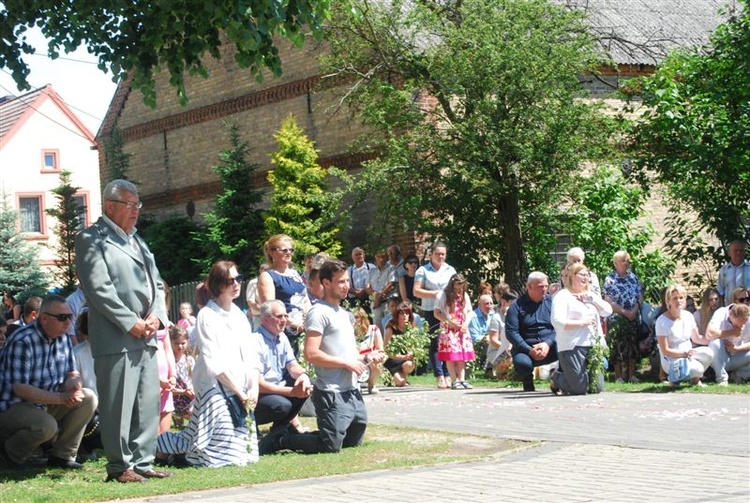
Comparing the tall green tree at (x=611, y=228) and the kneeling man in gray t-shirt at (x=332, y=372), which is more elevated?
the tall green tree at (x=611, y=228)

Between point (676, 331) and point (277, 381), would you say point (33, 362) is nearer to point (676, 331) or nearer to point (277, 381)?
point (277, 381)

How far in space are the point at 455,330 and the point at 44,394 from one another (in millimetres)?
8861

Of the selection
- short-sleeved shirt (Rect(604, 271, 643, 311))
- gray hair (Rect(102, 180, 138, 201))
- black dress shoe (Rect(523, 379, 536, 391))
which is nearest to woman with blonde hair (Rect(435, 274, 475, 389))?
black dress shoe (Rect(523, 379, 536, 391))

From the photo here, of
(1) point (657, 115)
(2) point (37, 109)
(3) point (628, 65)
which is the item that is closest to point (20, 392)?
(1) point (657, 115)

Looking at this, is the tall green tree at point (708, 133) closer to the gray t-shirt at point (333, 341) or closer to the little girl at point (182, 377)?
the little girl at point (182, 377)

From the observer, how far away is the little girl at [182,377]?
13039 mm

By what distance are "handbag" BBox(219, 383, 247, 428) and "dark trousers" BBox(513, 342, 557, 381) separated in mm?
6656

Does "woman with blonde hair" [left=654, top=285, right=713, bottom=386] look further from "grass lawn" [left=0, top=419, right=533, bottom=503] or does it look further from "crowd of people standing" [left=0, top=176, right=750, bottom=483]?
"grass lawn" [left=0, top=419, right=533, bottom=503]

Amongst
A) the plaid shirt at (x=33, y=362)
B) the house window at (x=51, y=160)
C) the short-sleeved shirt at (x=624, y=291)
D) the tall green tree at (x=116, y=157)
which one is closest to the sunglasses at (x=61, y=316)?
the plaid shirt at (x=33, y=362)

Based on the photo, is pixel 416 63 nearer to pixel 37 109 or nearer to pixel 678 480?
pixel 678 480

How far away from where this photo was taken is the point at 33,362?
10703mm

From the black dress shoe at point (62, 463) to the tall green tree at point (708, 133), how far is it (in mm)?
13495

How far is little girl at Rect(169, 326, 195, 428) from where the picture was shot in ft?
42.8

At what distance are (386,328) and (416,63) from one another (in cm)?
782
